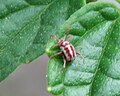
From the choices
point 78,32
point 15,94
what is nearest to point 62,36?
point 78,32

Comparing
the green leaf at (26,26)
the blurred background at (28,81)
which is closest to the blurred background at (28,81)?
the blurred background at (28,81)

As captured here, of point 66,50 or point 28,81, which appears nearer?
point 66,50

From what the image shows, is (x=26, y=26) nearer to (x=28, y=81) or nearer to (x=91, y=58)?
(x=91, y=58)

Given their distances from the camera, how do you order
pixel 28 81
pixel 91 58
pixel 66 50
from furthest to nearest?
pixel 28 81 → pixel 66 50 → pixel 91 58

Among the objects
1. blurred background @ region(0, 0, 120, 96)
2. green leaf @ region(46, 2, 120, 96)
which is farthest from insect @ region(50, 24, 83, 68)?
blurred background @ region(0, 0, 120, 96)

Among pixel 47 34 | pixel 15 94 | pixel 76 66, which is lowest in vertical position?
Answer: pixel 15 94

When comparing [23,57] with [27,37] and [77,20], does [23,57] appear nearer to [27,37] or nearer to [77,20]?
[27,37]

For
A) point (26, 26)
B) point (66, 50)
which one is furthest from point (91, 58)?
point (26, 26)
